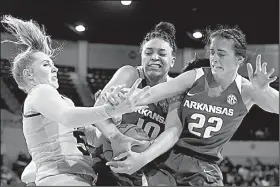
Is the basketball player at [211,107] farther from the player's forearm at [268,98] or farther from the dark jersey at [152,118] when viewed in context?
the dark jersey at [152,118]

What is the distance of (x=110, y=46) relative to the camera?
1234 cm

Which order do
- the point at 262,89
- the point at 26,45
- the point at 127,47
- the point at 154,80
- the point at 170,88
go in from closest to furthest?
the point at 262,89
the point at 170,88
the point at 26,45
the point at 154,80
the point at 127,47

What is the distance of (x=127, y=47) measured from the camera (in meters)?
12.0

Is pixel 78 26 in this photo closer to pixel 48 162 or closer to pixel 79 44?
pixel 79 44

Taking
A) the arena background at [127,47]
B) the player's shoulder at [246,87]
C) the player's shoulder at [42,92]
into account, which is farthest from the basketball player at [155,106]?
the arena background at [127,47]

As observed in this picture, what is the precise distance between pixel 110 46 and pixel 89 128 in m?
9.60

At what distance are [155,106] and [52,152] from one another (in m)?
0.67

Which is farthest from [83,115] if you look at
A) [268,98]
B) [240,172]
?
[240,172]

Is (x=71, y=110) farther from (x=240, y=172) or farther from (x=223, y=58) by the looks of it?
(x=240, y=172)

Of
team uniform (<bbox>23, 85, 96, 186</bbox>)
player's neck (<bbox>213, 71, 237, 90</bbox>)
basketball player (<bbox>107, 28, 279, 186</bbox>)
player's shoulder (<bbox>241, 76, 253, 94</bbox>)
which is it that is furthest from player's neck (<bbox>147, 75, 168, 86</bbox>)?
team uniform (<bbox>23, 85, 96, 186</bbox>)

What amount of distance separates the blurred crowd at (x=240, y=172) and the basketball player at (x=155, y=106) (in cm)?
646

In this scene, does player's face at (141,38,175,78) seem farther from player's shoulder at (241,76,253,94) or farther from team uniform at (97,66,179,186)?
player's shoulder at (241,76,253,94)

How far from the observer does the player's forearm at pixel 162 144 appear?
2445 mm

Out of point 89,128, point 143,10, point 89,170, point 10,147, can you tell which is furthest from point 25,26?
point 10,147
